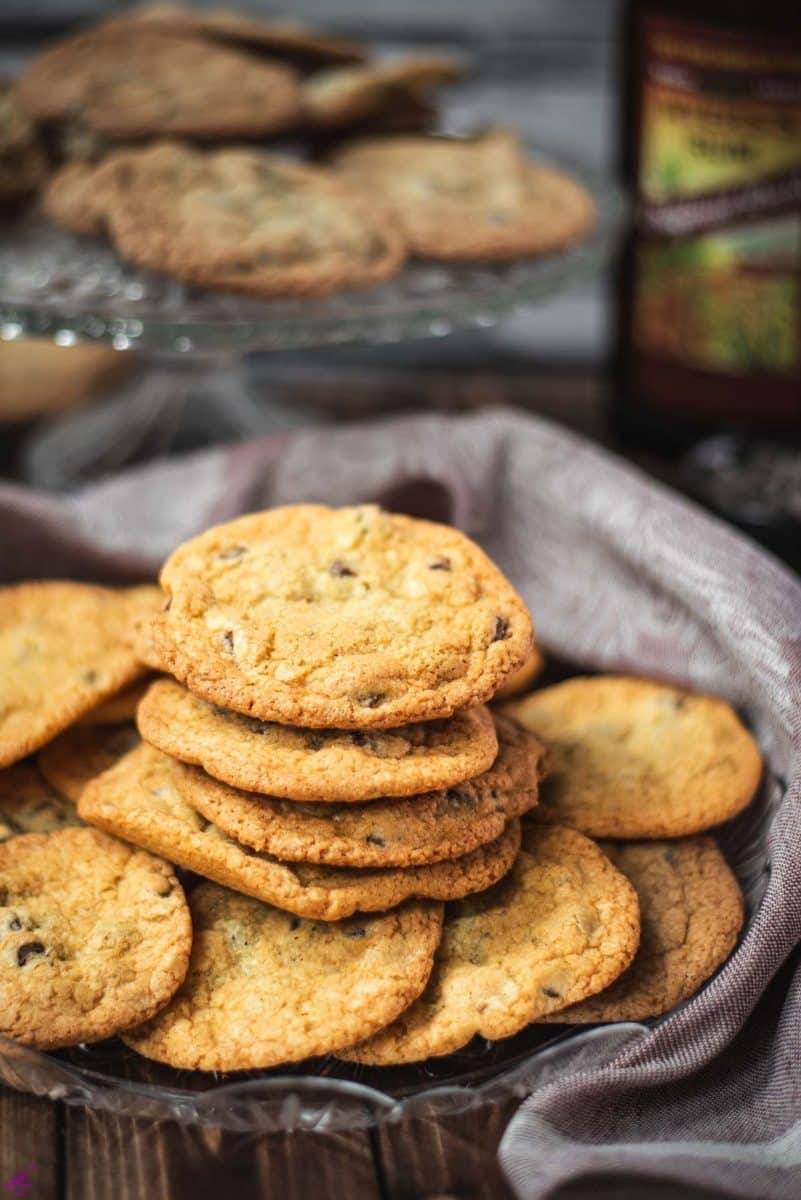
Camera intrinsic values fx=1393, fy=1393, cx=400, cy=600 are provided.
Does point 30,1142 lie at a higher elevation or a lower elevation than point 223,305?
lower

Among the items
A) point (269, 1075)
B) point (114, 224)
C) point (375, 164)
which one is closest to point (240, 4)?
point (375, 164)

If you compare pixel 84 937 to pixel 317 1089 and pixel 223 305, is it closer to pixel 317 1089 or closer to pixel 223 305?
pixel 317 1089

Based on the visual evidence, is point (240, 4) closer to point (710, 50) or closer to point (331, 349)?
point (331, 349)

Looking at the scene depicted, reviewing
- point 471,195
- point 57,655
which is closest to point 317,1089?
point 57,655

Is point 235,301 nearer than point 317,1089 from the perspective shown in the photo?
No

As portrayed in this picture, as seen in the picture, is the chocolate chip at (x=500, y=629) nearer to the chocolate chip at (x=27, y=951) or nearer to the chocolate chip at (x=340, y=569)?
the chocolate chip at (x=340, y=569)
